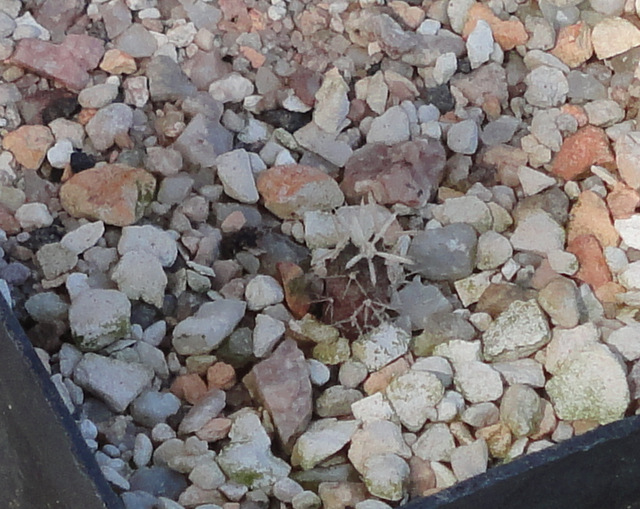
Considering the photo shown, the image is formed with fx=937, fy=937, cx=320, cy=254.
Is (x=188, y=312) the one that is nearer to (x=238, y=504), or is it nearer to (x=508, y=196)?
(x=238, y=504)

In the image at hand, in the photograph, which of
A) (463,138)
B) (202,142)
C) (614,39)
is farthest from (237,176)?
(614,39)

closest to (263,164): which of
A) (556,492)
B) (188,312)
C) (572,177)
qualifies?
(188,312)

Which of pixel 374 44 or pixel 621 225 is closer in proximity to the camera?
pixel 621 225

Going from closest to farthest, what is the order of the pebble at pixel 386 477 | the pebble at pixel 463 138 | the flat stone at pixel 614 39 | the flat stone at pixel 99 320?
the pebble at pixel 386 477, the flat stone at pixel 99 320, the pebble at pixel 463 138, the flat stone at pixel 614 39

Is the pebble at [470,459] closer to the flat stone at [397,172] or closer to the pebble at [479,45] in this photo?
the flat stone at [397,172]

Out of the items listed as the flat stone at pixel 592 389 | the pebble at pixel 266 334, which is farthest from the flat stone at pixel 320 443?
Answer: the flat stone at pixel 592 389

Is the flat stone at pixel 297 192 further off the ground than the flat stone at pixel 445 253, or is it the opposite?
the flat stone at pixel 297 192

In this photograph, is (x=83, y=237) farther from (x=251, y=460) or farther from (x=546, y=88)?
(x=546, y=88)
